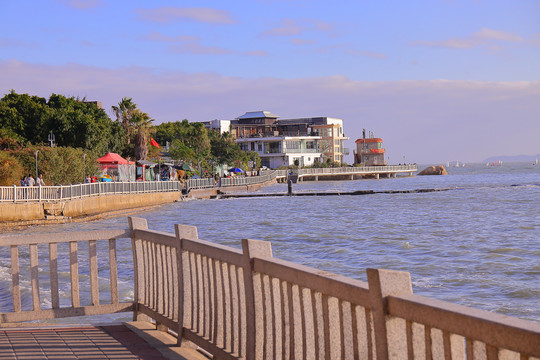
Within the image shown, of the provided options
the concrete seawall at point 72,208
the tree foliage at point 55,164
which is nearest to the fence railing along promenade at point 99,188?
the concrete seawall at point 72,208

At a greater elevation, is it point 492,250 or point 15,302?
point 15,302

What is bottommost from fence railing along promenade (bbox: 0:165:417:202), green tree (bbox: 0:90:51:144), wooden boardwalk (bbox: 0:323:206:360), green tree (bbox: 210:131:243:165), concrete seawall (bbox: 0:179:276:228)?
concrete seawall (bbox: 0:179:276:228)

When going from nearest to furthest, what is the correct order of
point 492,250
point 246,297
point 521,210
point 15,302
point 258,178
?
1. point 246,297
2. point 15,302
3. point 492,250
4. point 521,210
5. point 258,178

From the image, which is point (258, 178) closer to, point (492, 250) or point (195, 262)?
point (492, 250)

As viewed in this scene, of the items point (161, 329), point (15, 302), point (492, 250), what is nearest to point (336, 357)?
point (161, 329)

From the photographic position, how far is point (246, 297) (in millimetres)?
4859

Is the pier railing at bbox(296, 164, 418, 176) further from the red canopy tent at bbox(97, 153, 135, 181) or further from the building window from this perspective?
the red canopy tent at bbox(97, 153, 135, 181)

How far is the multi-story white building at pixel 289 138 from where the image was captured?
133m

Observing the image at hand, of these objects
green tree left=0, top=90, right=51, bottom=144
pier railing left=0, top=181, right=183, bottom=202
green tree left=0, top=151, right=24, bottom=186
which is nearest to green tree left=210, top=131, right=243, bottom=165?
green tree left=0, top=90, right=51, bottom=144

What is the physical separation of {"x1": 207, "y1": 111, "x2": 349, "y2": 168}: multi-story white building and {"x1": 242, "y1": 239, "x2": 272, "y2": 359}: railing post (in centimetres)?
12444

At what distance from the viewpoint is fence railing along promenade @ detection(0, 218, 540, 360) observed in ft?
9.41

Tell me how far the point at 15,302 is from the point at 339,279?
4.21 metres

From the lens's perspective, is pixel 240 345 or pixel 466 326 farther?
pixel 240 345

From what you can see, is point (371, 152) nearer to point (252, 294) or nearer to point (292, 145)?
point (292, 145)
